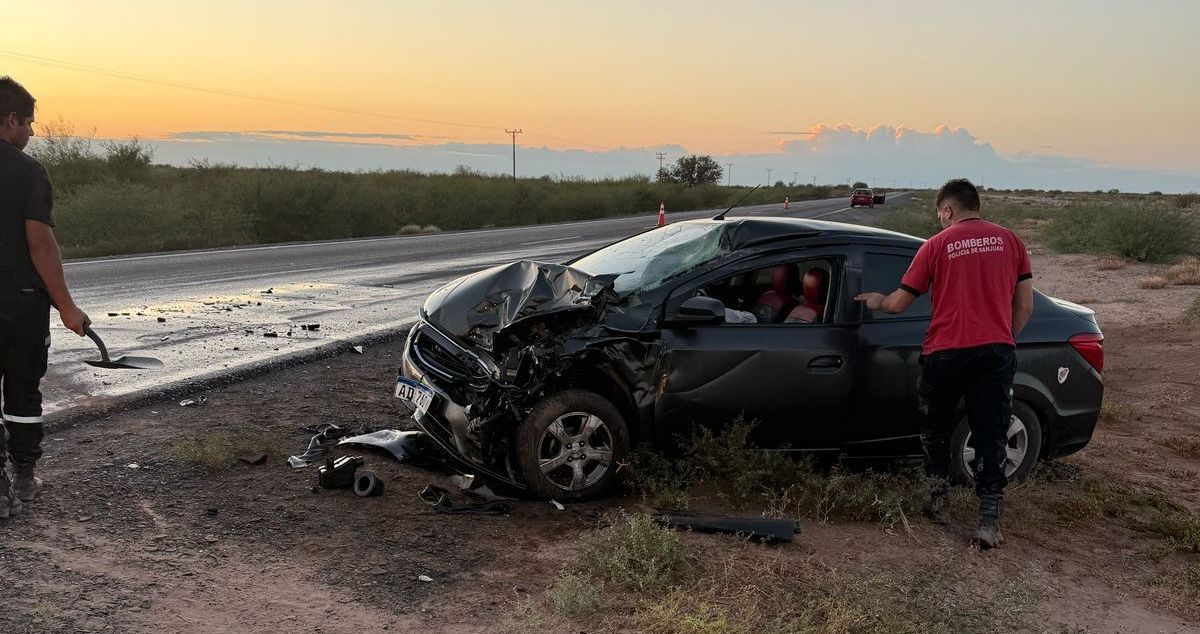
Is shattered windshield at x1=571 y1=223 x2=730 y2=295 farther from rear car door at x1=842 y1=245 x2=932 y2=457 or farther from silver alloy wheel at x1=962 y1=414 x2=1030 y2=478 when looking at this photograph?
silver alloy wheel at x1=962 y1=414 x2=1030 y2=478

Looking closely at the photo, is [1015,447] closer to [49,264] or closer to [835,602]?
[835,602]

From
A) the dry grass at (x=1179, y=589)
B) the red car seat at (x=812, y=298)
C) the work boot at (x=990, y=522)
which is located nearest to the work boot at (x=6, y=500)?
the red car seat at (x=812, y=298)

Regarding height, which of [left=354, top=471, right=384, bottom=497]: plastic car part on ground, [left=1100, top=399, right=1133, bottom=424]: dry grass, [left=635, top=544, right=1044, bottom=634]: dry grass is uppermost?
[left=354, top=471, right=384, bottom=497]: plastic car part on ground

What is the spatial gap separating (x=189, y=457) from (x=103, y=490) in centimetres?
52

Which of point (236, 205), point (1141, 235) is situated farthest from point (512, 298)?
point (236, 205)

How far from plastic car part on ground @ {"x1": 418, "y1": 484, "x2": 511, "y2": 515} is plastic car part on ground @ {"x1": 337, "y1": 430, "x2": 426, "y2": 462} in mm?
524

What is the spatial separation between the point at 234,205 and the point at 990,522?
2446 centimetres

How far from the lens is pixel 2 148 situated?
4012 millimetres

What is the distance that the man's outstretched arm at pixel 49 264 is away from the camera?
4055 mm

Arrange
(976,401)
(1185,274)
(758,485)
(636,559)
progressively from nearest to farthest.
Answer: (636,559) → (976,401) → (758,485) → (1185,274)

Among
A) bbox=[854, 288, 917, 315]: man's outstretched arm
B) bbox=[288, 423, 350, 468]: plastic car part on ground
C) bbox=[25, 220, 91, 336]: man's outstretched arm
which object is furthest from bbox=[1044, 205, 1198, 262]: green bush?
bbox=[25, 220, 91, 336]: man's outstretched arm

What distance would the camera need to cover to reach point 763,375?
4.84 metres

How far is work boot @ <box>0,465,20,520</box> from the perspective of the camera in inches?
160

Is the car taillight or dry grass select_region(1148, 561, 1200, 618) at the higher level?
the car taillight
